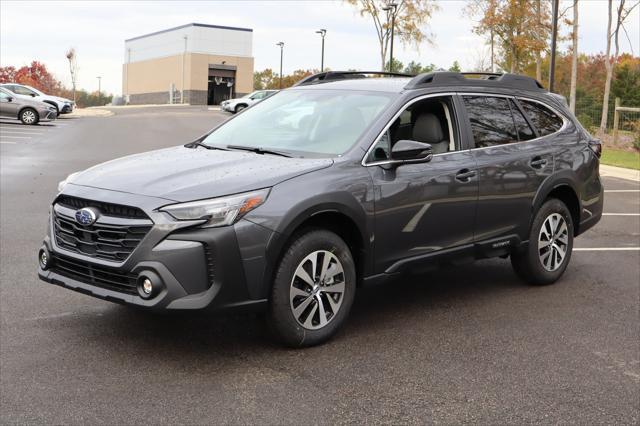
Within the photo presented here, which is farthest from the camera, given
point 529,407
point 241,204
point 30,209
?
point 30,209

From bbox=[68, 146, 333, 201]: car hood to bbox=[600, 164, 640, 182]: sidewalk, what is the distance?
47.4 feet

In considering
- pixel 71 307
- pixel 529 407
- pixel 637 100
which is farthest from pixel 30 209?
pixel 637 100

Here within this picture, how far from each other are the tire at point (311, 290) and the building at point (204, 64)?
252 ft

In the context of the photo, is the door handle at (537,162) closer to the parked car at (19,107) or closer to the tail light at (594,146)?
the tail light at (594,146)

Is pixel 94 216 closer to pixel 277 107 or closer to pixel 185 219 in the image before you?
pixel 185 219

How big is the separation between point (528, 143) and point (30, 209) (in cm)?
713

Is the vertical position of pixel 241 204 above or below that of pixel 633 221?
above

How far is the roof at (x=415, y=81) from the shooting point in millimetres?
6031

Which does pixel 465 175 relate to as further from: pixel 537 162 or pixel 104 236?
pixel 104 236

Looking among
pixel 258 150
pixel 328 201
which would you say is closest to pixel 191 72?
pixel 258 150

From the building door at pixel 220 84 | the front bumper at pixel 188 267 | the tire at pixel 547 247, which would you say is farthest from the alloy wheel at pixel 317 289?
the building door at pixel 220 84

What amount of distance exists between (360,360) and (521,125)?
3.01 meters

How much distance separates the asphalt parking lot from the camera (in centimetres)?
410

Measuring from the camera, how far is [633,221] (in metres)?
11.3
